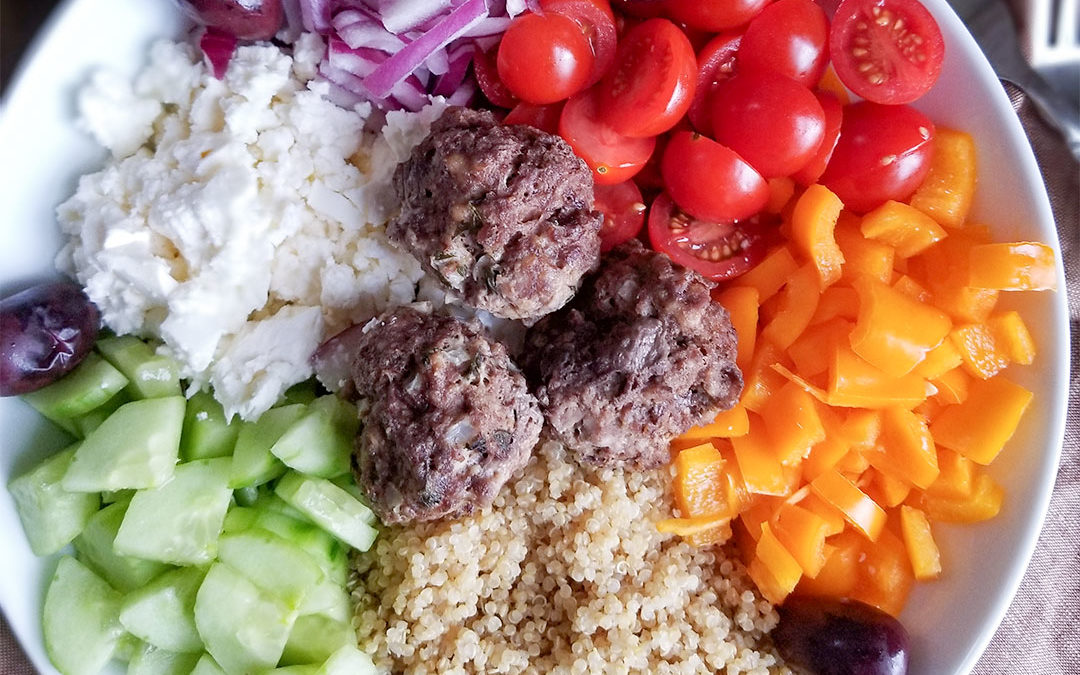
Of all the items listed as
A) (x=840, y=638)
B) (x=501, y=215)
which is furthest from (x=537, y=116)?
(x=840, y=638)

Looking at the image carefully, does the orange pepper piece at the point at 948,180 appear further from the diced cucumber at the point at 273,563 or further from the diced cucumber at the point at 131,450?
the diced cucumber at the point at 131,450

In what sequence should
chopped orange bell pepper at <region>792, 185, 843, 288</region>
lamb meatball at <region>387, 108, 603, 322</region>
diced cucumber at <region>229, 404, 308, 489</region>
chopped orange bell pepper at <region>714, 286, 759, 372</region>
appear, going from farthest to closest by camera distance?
chopped orange bell pepper at <region>714, 286, 759, 372</region> → chopped orange bell pepper at <region>792, 185, 843, 288</region> → diced cucumber at <region>229, 404, 308, 489</region> → lamb meatball at <region>387, 108, 603, 322</region>

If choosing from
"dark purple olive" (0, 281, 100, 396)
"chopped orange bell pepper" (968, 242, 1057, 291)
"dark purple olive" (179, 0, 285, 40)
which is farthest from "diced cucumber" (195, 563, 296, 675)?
"chopped orange bell pepper" (968, 242, 1057, 291)

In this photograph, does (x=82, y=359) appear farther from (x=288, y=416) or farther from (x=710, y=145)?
(x=710, y=145)

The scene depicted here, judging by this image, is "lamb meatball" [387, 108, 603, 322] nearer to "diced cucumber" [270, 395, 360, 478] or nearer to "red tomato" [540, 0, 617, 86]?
"red tomato" [540, 0, 617, 86]

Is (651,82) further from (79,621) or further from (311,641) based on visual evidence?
(79,621)

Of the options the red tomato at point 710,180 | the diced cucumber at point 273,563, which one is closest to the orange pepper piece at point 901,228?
the red tomato at point 710,180
